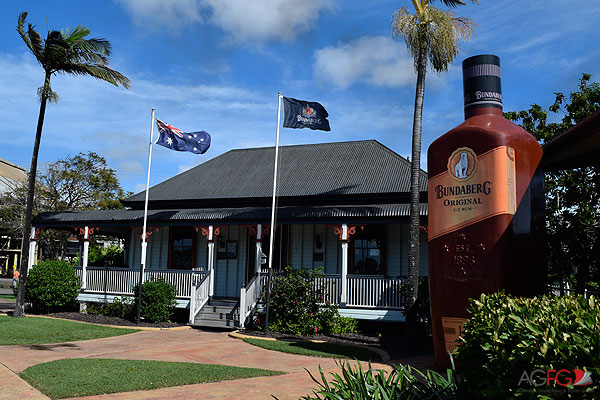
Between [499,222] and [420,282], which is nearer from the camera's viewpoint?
[499,222]

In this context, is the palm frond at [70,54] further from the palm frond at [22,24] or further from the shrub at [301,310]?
the shrub at [301,310]

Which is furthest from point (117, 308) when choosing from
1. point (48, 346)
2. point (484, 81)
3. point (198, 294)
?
point (484, 81)

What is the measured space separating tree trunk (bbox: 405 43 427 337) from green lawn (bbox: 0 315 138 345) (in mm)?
7990

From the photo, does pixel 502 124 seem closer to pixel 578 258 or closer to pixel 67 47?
pixel 578 258

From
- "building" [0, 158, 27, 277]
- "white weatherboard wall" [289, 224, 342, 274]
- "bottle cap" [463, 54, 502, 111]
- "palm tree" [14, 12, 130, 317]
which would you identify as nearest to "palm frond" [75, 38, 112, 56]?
"palm tree" [14, 12, 130, 317]

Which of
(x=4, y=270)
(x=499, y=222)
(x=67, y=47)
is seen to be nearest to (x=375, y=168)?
(x=67, y=47)

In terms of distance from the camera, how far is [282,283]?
47.7ft

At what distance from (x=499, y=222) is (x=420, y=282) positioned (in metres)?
7.76

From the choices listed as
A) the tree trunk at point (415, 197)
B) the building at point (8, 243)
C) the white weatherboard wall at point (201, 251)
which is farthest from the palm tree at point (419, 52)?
the building at point (8, 243)

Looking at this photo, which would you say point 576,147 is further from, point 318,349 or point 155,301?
point 155,301

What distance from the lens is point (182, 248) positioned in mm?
19828

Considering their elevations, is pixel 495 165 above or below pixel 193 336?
above

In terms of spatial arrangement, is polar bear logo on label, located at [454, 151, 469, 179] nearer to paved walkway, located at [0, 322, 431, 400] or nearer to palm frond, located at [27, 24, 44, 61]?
paved walkway, located at [0, 322, 431, 400]

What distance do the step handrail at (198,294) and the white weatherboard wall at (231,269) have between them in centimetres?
190
